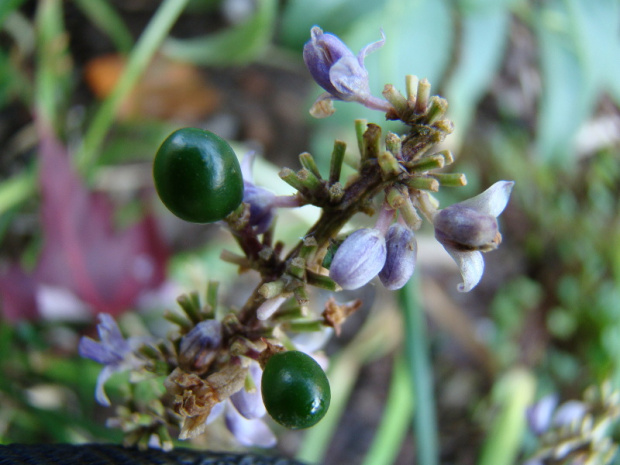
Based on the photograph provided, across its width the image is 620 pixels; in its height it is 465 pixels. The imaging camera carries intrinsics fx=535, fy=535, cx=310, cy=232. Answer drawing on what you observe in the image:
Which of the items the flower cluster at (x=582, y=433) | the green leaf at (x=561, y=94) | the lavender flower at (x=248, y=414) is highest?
the green leaf at (x=561, y=94)

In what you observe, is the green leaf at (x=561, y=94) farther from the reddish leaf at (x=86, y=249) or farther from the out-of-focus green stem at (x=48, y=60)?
the out-of-focus green stem at (x=48, y=60)

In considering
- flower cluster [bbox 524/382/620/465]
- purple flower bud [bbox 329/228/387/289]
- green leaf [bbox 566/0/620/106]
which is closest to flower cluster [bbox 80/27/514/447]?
purple flower bud [bbox 329/228/387/289]

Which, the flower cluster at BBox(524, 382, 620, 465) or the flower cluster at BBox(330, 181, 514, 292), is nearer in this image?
the flower cluster at BBox(330, 181, 514, 292)

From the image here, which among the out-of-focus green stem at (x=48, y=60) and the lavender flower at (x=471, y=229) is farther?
the out-of-focus green stem at (x=48, y=60)

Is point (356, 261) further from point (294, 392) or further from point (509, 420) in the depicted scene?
point (509, 420)

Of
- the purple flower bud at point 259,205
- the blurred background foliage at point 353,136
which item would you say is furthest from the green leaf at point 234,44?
the purple flower bud at point 259,205

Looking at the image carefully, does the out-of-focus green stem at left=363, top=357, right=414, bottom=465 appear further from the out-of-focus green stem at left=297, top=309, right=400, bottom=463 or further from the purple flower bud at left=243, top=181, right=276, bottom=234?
the purple flower bud at left=243, top=181, right=276, bottom=234

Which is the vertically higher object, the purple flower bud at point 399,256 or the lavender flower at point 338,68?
the lavender flower at point 338,68
